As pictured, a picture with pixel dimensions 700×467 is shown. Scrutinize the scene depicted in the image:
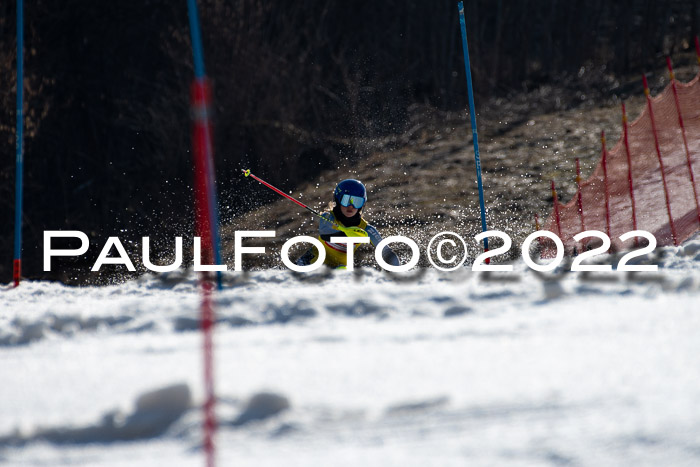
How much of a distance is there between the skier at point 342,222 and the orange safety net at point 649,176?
2.05 m

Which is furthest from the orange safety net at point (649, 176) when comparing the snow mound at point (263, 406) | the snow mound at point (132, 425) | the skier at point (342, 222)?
the snow mound at point (132, 425)

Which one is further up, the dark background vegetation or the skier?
the dark background vegetation

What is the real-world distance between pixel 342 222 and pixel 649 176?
2.99m

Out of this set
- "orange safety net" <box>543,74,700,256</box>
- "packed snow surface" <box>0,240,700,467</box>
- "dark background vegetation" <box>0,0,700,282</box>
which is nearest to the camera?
"packed snow surface" <box>0,240,700,467</box>

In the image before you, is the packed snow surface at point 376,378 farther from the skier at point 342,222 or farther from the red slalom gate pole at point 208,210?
the skier at point 342,222

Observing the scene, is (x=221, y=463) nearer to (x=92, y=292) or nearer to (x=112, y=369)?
(x=112, y=369)

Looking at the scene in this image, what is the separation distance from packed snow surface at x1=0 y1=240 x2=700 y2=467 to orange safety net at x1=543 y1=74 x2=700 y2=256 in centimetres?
359

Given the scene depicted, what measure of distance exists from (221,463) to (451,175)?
1397 centimetres

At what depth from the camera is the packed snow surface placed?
2.89 metres

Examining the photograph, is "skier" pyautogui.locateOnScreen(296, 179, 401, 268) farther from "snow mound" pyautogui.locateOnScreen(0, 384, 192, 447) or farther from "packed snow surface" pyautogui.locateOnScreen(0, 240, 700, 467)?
"snow mound" pyautogui.locateOnScreen(0, 384, 192, 447)

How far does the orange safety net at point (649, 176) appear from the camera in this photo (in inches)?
351

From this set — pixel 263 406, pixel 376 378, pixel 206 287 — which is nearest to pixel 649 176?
pixel 206 287

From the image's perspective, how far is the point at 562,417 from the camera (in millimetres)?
3018

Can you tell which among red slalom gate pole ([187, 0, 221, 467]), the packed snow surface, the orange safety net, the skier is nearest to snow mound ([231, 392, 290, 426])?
the packed snow surface
